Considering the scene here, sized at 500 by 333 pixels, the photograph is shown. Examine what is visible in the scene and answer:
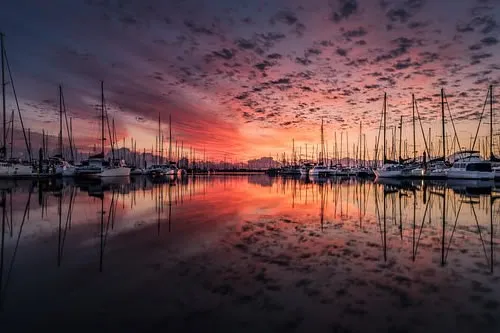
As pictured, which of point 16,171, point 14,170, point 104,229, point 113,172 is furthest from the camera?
point 113,172

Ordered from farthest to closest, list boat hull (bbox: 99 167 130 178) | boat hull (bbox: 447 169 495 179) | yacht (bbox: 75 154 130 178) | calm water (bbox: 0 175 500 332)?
boat hull (bbox: 99 167 130 178) → yacht (bbox: 75 154 130 178) → boat hull (bbox: 447 169 495 179) → calm water (bbox: 0 175 500 332)

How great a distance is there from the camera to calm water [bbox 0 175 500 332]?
471 cm

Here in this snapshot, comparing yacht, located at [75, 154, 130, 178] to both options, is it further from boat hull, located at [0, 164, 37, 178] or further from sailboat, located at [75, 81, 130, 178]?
boat hull, located at [0, 164, 37, 178]

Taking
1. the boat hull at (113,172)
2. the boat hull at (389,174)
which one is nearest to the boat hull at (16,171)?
the boat hull at (113,172)

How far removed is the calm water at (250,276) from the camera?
4711 millimetres

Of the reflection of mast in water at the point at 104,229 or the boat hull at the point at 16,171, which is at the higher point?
the boat hull at the point at 16,171

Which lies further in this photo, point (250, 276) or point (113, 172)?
point (113, 172)

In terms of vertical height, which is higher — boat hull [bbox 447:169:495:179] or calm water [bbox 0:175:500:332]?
boat hull [bbox 447:169:495:179]

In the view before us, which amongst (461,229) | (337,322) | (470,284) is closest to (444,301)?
(470,284)

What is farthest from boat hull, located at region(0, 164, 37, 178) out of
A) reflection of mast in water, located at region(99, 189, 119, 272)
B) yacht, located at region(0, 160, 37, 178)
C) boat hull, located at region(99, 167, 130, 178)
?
reflection of mast in water, located at region(99, 189, 119, 272)

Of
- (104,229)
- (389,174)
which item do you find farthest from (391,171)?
(104,229)

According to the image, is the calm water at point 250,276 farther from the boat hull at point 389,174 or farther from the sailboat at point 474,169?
the boat hull at point 389,174

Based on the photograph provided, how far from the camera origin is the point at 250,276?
664 cm

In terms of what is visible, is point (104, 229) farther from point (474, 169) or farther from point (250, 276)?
point (474, 169)
